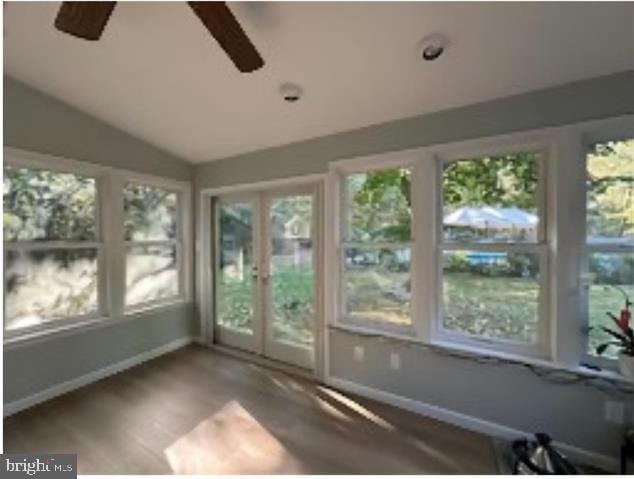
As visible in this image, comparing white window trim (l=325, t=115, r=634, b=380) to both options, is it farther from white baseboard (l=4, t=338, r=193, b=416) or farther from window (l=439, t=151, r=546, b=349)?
white baseboard (l=4, t=338, r=193, b=416)

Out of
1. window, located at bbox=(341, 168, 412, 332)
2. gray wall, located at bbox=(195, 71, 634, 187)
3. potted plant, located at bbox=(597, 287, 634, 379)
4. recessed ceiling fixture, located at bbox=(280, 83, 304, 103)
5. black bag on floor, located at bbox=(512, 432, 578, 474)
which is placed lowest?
black bag on floor, located at bbox=(512, 432, 578, 474)

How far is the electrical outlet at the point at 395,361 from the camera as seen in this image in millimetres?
2912

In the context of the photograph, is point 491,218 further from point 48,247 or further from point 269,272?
point 48,247

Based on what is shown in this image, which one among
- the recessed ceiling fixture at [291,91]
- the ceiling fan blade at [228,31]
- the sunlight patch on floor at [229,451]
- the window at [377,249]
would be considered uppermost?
the recessed ceiling fixture at [291,91]

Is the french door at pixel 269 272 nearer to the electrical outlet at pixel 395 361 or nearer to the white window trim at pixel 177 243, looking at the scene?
the white window trim at pixel 177 243

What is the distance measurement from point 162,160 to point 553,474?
4.11 meters

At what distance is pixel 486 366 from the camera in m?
2.53

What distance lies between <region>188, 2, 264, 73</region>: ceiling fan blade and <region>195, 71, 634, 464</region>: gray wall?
4.72 feet

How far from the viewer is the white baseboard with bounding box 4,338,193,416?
2812 mm

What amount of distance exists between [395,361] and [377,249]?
0.89 m

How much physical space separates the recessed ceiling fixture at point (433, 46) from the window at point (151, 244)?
3.04 meters

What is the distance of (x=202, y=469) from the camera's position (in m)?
2.16

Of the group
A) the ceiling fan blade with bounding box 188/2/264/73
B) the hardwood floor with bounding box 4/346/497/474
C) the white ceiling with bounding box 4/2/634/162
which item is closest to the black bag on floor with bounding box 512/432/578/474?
the hardwood floor with bounding box 4/346/497/474

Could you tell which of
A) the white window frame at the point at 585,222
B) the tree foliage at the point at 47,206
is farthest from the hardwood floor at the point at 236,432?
the tree foliage at the point at 47,206
